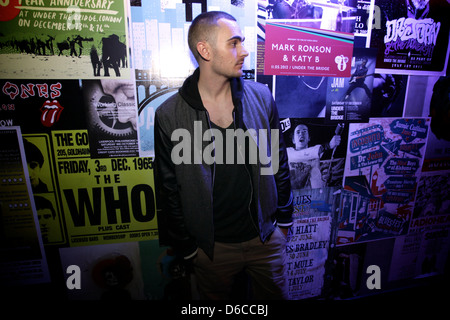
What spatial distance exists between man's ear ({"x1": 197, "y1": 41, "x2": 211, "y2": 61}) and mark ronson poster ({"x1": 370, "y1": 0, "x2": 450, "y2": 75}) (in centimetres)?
136

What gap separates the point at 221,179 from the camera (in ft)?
3.88

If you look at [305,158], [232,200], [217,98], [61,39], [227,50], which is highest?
[61,39]

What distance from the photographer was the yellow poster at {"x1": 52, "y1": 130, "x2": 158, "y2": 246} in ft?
4.70

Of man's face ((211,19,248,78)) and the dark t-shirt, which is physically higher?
man's face ((211,19,248,78))

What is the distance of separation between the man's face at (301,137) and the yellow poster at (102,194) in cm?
118

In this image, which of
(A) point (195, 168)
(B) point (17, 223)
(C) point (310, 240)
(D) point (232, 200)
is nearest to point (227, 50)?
(A) point (195, 168)

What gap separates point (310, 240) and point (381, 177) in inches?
35.1

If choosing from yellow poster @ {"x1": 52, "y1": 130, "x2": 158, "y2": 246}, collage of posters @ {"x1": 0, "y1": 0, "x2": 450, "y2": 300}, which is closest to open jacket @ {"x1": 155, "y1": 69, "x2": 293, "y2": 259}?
collage of posters @ {"x1": 0, "y1": 0, "x2": 450, "y2": 300}

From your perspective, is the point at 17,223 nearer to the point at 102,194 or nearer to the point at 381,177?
the point at 102,194

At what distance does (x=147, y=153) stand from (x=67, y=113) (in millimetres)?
593

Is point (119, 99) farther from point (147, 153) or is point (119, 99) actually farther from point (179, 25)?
point (179, 25)

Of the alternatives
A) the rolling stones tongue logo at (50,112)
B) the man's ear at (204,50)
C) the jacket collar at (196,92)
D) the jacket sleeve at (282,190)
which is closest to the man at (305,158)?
the jacket sleeve at (282,190)

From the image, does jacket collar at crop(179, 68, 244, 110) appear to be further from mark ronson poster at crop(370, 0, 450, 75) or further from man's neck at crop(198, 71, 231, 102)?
mark ronson poster at crop(370, 0, 450, 75)

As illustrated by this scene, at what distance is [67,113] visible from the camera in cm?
136
